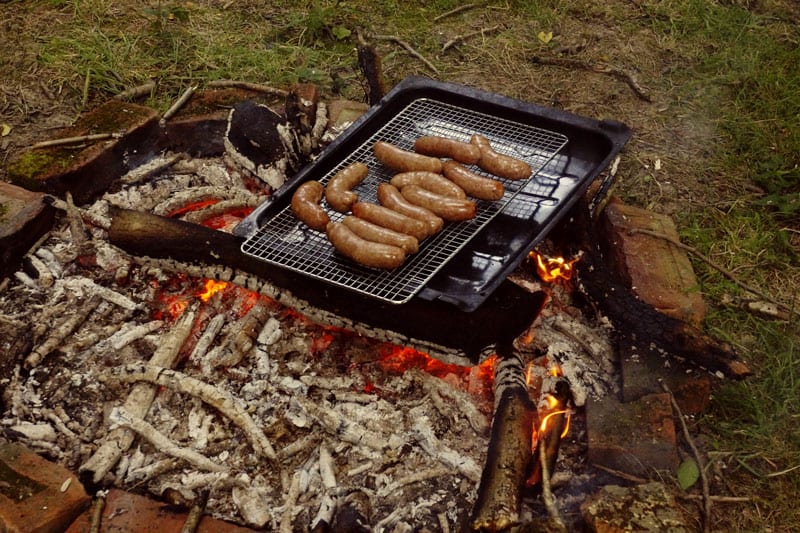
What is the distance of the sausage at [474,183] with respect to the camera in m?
3.63

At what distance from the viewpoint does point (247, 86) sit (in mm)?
5434

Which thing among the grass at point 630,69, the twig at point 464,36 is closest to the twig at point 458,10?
the grass at point 630,69

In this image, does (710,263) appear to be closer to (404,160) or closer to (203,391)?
(404,160)

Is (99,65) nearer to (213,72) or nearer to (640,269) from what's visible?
(213,72)

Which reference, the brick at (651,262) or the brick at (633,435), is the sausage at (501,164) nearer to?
the brick at (651,262)

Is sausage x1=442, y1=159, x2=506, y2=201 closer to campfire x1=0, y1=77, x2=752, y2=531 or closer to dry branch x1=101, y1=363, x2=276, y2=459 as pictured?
campfire x1=0, y1=77, x2=752, y2=531

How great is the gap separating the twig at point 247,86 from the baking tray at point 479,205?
1.32 meters

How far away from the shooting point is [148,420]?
3457 millimetres

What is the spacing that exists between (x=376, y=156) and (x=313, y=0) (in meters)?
3.58

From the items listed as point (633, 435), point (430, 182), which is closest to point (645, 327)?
point (633, 435)

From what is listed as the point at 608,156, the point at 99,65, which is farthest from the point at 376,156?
the point at 99,65

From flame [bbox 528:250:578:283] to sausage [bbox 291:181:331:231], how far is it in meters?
1.29

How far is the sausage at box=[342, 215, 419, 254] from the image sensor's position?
3316 mm

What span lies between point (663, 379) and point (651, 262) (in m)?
0.85
